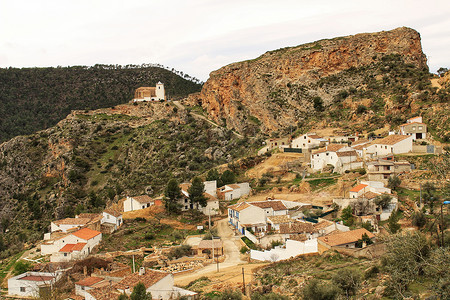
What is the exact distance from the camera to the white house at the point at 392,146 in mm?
34250

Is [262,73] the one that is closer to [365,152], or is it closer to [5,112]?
[365,152]

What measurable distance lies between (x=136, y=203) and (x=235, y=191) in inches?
369

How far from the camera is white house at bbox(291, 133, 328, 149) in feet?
141

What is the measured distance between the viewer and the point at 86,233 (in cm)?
3070

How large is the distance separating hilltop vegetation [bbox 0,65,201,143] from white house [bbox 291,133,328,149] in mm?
53703

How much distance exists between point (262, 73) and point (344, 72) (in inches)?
473

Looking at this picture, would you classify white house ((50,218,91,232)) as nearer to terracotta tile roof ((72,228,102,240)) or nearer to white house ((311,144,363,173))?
terracotta tile roof ((72,228,102,240))

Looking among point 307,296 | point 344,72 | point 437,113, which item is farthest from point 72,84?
point 307,296

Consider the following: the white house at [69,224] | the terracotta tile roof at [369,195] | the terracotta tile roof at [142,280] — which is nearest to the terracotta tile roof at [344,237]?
the terracotta tile roof at [369,195]

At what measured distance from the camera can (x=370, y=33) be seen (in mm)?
57438

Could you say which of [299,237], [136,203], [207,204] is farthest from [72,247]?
[299,237]

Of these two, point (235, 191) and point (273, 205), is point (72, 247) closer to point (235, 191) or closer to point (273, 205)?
point (273, 205)

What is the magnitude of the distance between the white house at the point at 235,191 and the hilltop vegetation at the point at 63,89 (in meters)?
57.2

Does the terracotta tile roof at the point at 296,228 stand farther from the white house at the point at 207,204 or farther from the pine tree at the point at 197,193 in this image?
the white house at the point at 207,204
